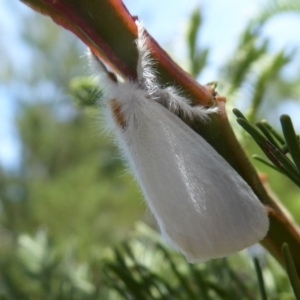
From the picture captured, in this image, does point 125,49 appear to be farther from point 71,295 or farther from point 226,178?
point 71,295

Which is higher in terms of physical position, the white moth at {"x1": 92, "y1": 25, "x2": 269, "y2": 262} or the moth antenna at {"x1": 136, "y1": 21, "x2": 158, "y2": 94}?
the moth antenna at {"x1": 136, "y1": 21, "x2": 158, "y2": 94}

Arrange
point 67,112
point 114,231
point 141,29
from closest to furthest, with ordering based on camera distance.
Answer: point 141,29 < point 114,231 < point 67,112

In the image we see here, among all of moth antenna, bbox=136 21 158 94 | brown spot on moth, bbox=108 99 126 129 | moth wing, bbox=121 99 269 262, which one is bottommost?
moth wing, bbox=121 99 269 262

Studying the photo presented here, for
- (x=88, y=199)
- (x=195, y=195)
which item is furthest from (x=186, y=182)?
(x=88, y=199)

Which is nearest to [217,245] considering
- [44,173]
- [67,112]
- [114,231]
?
[114,231]

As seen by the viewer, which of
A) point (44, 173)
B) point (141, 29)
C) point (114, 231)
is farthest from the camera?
point (44, 173)
